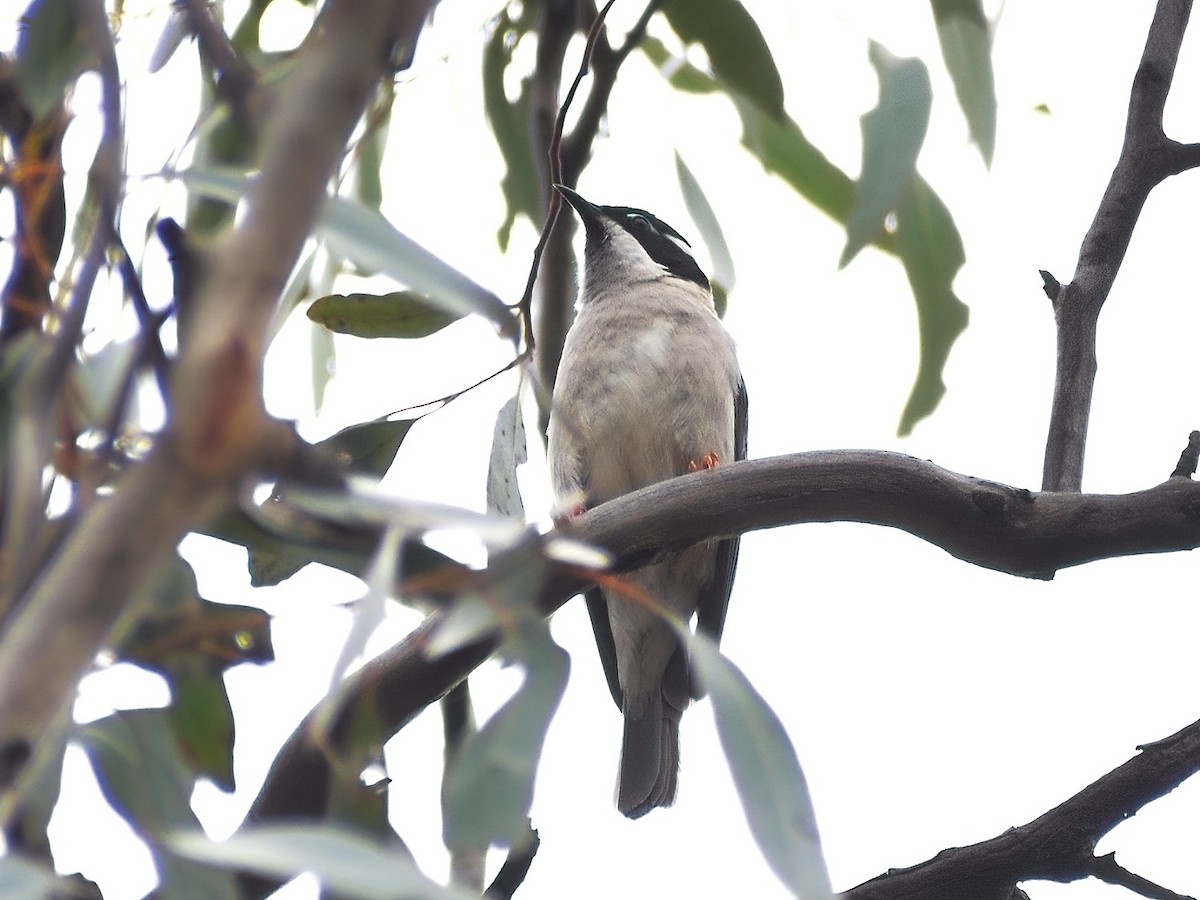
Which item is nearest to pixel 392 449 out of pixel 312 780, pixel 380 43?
pixel 312 780

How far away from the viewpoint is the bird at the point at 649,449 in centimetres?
343

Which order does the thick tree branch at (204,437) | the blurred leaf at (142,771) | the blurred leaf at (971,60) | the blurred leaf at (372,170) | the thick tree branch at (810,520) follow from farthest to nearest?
the blurred leaf at (372,170) → the blurred leaf at (971,60) → the thick tree branch at (810,520) → the blurred leaf at (142,771) → the thick tree branch at (204,437)

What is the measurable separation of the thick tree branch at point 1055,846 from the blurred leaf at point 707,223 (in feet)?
3.77

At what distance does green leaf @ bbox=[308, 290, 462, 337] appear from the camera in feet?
7.22

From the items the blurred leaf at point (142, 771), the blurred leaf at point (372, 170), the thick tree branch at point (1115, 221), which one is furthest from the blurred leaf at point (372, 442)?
the thick tree branch at point (1115, 221)

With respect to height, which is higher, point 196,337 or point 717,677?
point 717,677

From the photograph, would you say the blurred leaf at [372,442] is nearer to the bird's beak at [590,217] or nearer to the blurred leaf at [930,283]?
the blurred leaf at [930,283]

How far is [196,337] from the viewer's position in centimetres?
56

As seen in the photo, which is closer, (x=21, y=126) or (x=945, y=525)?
(x=21, y=126)

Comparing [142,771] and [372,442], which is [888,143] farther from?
[142,771]

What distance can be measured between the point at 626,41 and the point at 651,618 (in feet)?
5.26

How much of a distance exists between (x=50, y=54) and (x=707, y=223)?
147cm

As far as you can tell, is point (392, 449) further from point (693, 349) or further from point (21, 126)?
point (693, 349)

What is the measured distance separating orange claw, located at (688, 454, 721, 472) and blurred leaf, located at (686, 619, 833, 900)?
1.78 m
